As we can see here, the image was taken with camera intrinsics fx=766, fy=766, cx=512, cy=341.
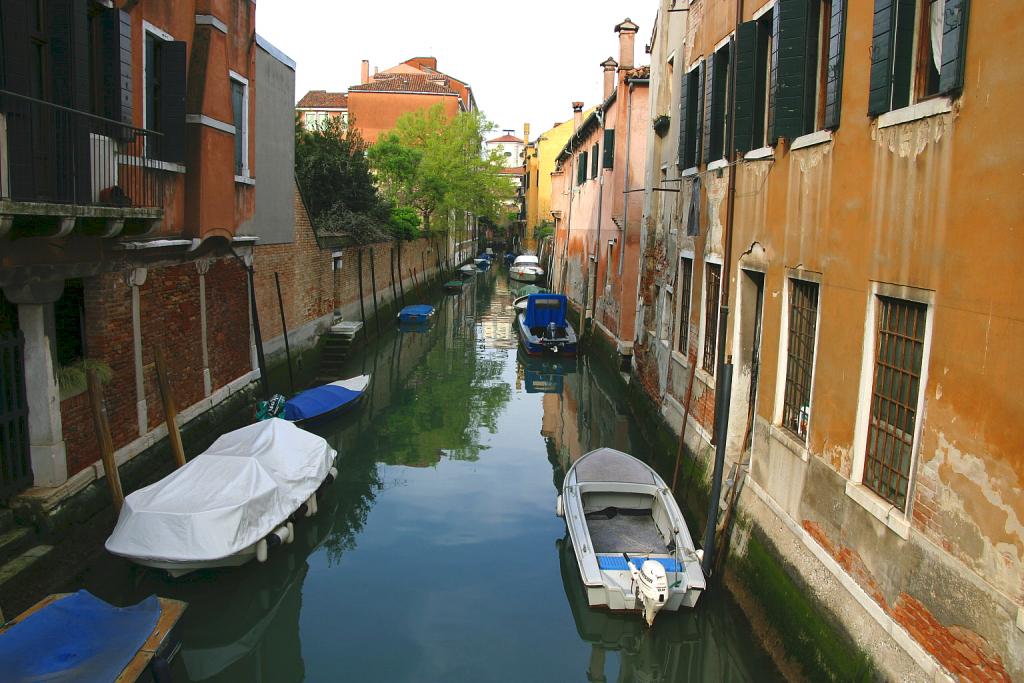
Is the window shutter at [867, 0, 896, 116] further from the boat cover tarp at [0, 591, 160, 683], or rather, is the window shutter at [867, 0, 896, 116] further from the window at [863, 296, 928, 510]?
the boat cover tarp at [0, 591, 160, 683]

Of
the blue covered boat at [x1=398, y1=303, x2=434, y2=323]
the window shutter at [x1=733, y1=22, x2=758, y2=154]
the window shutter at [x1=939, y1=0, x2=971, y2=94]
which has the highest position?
the window shutter at [x1=733, y1=22, x2=758, y2=154]

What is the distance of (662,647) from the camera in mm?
6035

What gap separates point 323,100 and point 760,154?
41063 millimetres

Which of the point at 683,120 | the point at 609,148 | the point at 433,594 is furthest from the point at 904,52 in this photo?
the point at 609,148

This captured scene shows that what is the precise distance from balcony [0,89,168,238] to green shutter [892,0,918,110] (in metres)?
5.41

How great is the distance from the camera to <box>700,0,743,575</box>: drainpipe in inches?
248

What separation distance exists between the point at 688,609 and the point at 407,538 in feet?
10.3

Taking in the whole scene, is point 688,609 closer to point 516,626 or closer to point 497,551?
point 516,626

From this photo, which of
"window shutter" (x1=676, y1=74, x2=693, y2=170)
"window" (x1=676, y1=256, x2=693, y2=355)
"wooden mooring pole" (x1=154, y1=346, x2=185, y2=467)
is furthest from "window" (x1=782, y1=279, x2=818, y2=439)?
"wooden mooring pole" (x1=154, y1=346, x2=185, y2=467)

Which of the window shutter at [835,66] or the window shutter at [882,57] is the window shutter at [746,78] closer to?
the window shutter at [835,66]

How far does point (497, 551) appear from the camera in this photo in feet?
25.5

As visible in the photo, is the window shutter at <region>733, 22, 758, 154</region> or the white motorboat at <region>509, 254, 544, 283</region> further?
the white motorboat at <region>509, 254, 544, 283</region>

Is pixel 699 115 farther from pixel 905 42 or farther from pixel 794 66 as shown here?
pixel 905 42

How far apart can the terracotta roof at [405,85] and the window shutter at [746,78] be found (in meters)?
34.3
